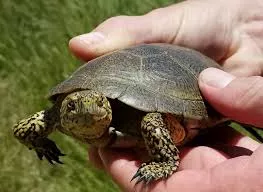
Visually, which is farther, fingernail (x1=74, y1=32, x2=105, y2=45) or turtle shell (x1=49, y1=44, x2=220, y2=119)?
fingernail (x1=74, y1=32, x2=105, y2=45)

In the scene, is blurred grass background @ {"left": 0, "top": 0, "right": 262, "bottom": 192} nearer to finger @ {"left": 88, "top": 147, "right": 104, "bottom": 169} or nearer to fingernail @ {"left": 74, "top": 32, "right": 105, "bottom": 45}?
finger @ {"left": 88, "top": 147, "right": 104, "bottom": 169}

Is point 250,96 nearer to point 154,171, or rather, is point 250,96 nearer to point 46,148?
point 154,171

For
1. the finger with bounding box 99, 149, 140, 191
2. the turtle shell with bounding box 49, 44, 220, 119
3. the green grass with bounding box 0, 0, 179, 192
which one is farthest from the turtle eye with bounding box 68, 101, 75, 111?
the green grass with bounding box 0, 0, 179, 192

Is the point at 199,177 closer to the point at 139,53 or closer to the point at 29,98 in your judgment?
the point at 139,53

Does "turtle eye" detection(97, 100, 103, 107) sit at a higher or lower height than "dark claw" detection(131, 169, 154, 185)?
higher

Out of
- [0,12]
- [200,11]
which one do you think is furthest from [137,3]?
[200,11]

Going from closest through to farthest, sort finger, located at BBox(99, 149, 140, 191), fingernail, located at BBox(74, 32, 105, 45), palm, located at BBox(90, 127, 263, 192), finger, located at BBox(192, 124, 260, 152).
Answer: palm, located at BBox(90, 127, 263, 192)
finger, located at BBox(99, 149, 140, 191)
finger, located at BBox(192, 124, 260, 152)
fingernail, located at BBox(74, 32, 105, 45)

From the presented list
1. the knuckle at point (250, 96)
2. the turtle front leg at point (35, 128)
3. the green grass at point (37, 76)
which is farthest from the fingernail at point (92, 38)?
the green grass at point (37, 76)
